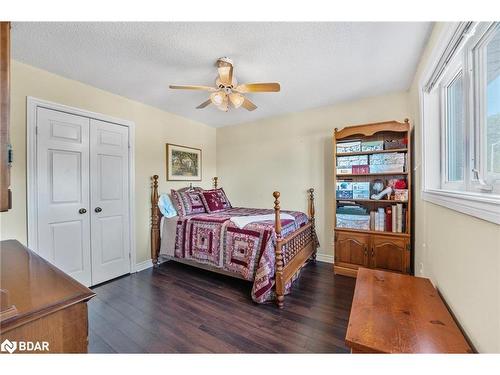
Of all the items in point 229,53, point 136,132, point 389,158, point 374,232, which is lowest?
point 374,232

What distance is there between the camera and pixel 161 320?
1906 mm

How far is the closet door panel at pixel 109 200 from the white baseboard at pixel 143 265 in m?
0.13

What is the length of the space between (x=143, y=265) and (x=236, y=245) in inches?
63.9

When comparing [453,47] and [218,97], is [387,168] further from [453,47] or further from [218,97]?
[218,97]

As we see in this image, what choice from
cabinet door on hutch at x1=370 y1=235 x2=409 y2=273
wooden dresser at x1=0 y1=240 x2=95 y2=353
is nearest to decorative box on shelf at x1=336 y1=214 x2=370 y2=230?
cabinet door on hutch at x1=370 y1=235 x2=409 y2=273

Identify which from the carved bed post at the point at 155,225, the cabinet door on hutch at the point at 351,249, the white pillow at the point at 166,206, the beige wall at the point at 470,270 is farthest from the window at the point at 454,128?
the carved bed post at the point at 155,225

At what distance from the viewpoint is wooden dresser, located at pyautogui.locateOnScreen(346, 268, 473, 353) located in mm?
912

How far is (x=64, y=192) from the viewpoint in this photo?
7.80ft

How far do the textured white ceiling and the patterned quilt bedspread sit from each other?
5.41 ft

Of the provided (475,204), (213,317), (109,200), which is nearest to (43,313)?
(213,317)

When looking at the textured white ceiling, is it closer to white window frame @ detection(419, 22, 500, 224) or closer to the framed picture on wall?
white window frame @ detection(419, 22, 500, 224)

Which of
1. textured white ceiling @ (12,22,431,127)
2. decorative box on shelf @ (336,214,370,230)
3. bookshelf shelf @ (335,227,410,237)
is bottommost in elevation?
bookshelf shelf @ (335,227,410,237)

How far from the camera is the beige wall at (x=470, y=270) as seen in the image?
79 cm

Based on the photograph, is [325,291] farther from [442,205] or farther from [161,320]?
[161,320]
